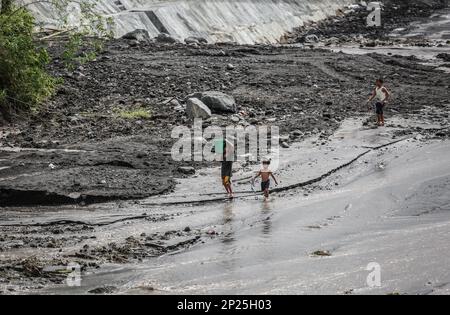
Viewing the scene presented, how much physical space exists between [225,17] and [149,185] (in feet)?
90.1

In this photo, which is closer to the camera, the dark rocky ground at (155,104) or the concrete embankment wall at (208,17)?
the dark rocky ground at (155,104)

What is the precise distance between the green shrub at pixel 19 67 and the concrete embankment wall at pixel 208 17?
762cm

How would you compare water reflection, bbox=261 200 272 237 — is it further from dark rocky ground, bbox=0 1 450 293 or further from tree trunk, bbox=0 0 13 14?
tree trunk, bbox=0 0 13 14

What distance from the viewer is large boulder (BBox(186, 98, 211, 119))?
22.2 metres

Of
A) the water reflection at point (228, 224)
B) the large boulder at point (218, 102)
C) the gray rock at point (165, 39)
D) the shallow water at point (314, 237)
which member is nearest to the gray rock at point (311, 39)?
the gray rock at point (165, 39)

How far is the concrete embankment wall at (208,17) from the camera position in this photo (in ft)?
120

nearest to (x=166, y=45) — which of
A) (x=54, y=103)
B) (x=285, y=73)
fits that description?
(x=285, y=73)

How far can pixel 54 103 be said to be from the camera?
906 inches

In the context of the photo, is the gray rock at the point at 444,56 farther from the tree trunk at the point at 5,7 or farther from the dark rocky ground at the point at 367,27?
the tree trunk at the point at 5,7

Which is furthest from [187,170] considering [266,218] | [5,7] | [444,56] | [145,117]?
[444,56]

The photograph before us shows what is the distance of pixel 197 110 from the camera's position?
22.3 metres

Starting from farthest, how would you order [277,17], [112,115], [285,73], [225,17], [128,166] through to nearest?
[277,17] → [225,17] → [285,73] → [112,115] → [128,166]

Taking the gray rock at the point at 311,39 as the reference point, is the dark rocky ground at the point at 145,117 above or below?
below
